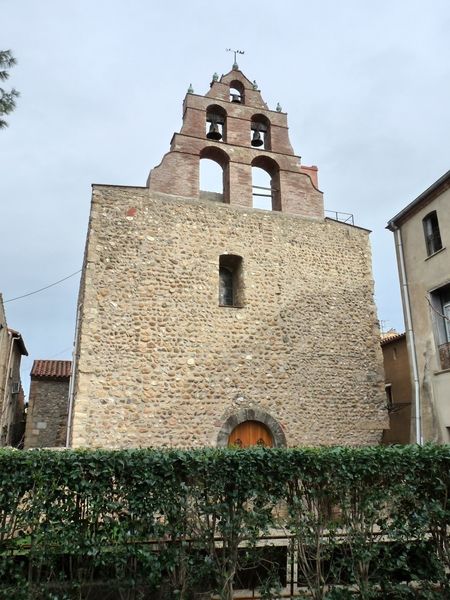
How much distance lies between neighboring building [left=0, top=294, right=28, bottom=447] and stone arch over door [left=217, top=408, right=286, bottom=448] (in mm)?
8472

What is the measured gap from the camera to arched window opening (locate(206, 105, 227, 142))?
12586 millimetres

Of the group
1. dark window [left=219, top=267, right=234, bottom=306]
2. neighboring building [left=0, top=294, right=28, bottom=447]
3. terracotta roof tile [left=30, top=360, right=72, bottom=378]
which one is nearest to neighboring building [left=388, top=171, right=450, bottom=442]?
dark window [left=219, top=267, right=234, bottom=306]

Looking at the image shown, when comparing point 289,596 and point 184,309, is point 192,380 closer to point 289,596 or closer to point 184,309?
point 184,309

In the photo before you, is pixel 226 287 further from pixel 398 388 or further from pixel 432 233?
pixel 398 388

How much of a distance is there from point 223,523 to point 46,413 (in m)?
12.4

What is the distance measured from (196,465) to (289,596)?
6.31ft

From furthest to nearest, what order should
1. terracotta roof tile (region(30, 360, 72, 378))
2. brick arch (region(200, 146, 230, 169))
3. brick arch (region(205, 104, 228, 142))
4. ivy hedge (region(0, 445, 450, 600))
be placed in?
terracotta roof tile (region(30, 360, 72, 378)) → brick arch (region(205, 104, 228, 142)) → brick arch (region(200, 146, 230, 169)) → ivy hedge (region(0, 445, 450, 600))

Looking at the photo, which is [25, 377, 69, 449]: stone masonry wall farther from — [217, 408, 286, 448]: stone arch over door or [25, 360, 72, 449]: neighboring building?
[217, 408, 286, 448]: stone arch over door

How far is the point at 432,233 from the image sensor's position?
424 inches

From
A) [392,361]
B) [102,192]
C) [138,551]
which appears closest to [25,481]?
[138,551]

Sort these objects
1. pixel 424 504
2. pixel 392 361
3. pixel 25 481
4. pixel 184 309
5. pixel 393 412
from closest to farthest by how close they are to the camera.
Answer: pixel 25 481 → pixel 424 504 → pixel 184 309 → pixel 393 412 → pixel 392 361

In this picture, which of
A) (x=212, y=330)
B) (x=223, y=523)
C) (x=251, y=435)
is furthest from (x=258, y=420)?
(x=223, y=523)

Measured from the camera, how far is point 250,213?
39.0 feet

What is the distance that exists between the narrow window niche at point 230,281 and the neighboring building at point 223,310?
39mm
